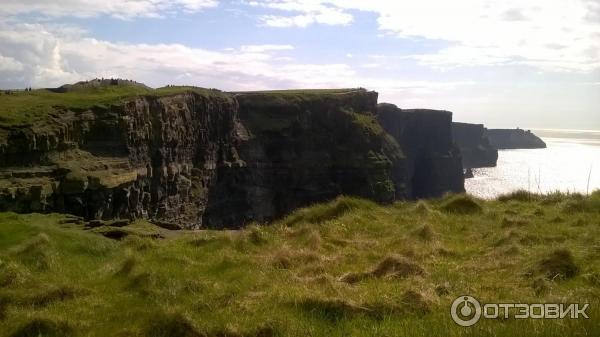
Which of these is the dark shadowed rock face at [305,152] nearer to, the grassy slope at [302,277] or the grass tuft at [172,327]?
the grassy slope at [302,277]

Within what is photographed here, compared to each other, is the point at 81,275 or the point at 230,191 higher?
the point at 81,275

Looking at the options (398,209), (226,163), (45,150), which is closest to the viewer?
(398,209)

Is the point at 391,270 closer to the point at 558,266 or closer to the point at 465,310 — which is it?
the point at 465,310

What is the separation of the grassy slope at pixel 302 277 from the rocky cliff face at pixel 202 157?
29037mm

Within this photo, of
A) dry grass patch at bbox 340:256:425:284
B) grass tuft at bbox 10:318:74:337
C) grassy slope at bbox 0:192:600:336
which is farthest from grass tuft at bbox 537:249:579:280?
grass tuft at bbox 10:318:74:337

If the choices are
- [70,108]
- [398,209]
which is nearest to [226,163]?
[70,108]

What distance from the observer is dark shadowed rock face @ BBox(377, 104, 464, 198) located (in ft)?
507

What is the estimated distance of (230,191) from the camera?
93.2 metres

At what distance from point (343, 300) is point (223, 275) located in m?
3.42

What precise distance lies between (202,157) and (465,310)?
7966 cm

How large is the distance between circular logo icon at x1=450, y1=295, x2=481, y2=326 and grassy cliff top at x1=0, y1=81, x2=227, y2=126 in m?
44.3

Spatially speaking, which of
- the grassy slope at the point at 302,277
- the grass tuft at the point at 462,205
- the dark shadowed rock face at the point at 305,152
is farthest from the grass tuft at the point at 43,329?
the dark shadowed rock face at the point at 305,152

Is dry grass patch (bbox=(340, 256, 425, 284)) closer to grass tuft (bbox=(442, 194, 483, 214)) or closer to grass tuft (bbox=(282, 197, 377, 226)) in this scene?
grass tuft (bbox=(282, 197, 377, 226))

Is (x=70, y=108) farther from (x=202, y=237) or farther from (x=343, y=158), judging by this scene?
(x=343, y=158)
